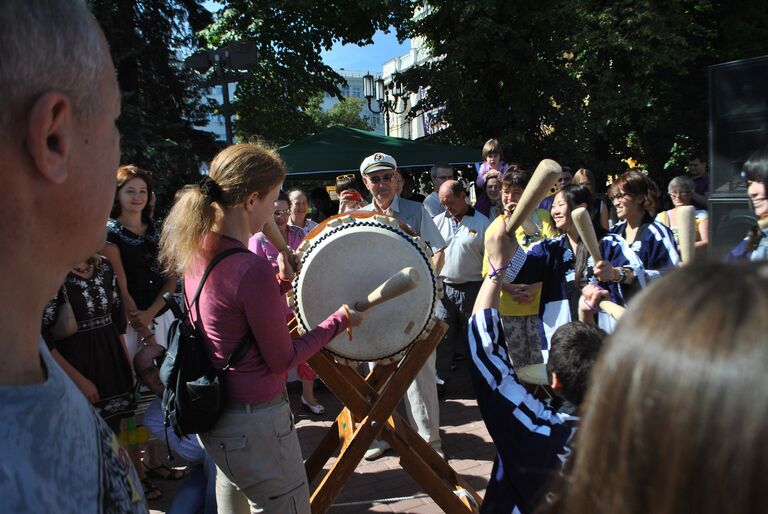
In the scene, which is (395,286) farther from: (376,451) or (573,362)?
(376,451)

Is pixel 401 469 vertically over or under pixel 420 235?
under

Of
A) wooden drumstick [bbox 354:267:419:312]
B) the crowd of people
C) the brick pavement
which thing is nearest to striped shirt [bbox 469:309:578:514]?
the crowd of people

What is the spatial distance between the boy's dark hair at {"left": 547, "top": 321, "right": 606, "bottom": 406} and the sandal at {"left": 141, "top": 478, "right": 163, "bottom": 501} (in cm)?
283

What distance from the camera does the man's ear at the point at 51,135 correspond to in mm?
697

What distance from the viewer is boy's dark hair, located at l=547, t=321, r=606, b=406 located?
5.87ft

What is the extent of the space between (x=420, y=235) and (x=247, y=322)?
2298mm

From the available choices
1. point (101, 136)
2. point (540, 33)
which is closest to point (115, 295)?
point (101, 136)

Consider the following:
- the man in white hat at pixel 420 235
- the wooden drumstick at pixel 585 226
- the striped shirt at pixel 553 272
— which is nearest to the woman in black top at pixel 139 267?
the man in white hat at pixel 420 235

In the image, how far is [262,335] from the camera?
208cm

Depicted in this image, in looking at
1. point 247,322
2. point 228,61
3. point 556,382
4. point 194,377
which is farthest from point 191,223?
point 228,61

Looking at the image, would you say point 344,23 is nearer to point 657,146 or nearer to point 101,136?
point 657,146

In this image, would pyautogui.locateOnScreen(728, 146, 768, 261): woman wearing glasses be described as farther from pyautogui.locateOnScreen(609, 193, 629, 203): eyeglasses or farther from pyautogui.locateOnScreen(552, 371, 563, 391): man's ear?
pyautogui.locateOnScreen(552, 371, 563, 391): man's ear

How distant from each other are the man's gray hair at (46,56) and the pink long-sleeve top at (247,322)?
1.29 m

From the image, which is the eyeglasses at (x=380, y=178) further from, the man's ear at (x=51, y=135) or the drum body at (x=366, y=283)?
the man's ear at (x=51, y=135)
